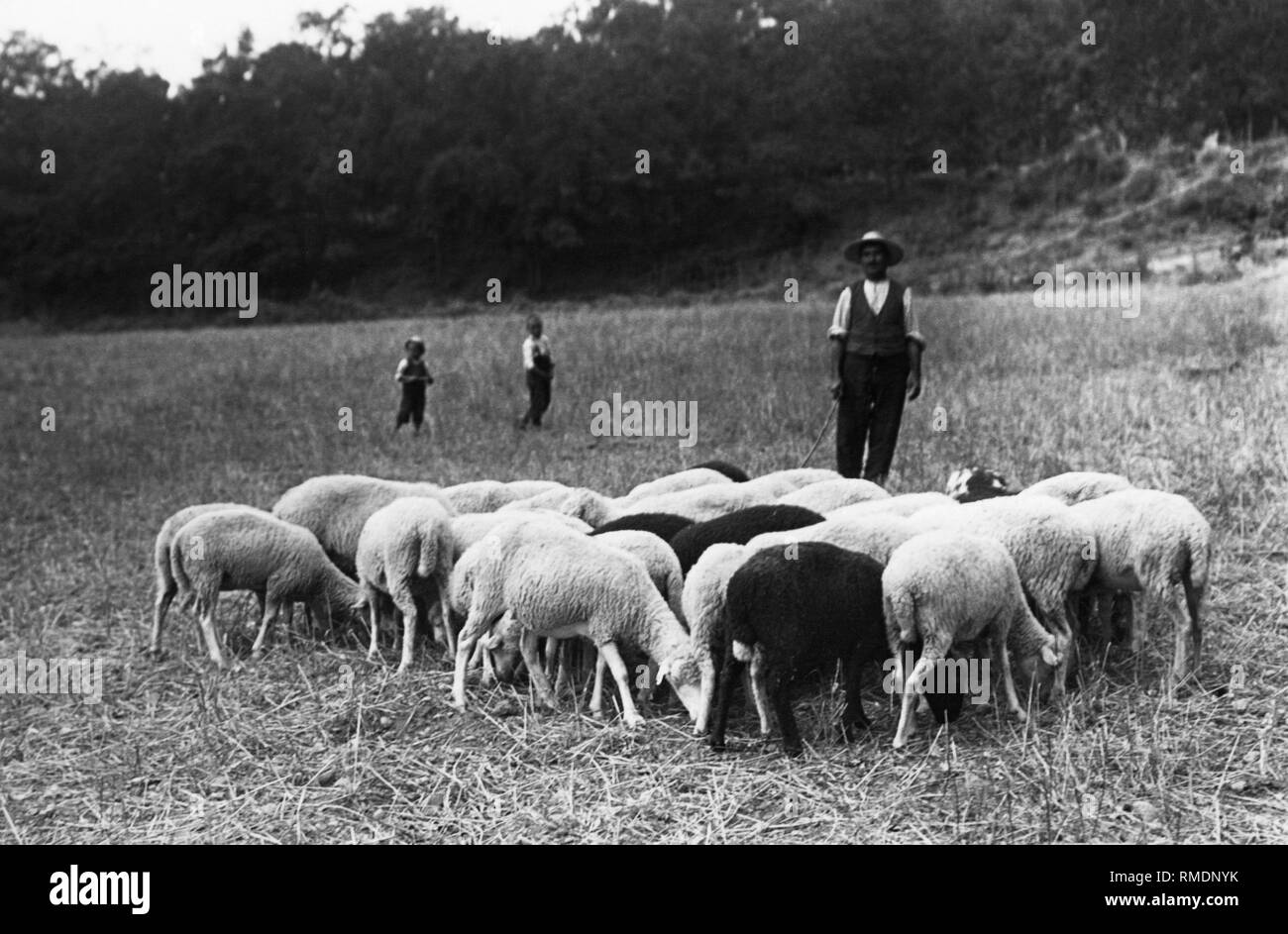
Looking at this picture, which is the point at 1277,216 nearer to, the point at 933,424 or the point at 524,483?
the point at 933,424

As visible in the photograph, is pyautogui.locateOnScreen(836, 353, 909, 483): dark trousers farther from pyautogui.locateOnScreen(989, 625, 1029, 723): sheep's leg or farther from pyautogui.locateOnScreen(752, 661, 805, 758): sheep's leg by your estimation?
pyautogui.locateOnScreen(752, 661, 805, 758): sheep's leg

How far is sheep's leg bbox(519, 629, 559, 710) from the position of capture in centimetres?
500

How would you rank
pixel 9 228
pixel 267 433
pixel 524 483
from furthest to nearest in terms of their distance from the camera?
1. pixel 9 228
2. pixel 267 433
3. pixel 524 483

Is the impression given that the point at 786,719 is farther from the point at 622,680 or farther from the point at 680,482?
the point at 680,482

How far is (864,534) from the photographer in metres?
5.16

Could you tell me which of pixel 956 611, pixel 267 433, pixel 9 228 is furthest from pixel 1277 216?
pixel 9 228

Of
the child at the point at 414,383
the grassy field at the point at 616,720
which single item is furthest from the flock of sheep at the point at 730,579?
the child at the point at 414,383

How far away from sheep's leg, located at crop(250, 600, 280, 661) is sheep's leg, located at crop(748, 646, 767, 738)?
2.79 m

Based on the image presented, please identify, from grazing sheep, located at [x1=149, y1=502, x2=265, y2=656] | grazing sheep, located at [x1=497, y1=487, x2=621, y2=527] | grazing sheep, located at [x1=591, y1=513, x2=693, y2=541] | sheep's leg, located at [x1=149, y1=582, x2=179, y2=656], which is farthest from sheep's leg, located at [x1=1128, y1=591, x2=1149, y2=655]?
sheep's leg, located at [x1=149, y1=582, x2=179, y2=656]

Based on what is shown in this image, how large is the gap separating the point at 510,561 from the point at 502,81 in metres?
47.6

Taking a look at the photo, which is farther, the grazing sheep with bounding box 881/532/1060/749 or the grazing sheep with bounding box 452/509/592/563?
the grazing sheep with bounding box 452/509/592/563

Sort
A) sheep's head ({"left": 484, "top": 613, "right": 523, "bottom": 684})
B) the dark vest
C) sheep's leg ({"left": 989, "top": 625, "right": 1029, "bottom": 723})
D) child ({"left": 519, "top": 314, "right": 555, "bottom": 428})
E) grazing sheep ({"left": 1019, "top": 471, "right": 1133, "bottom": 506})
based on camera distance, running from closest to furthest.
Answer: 1. sheep's leg ({"left": 989, "top": 625, "right": 1029, "bottom": 723})
2. sheep's head ({"left": 484, "top": 613, "right": 523, "bottom": 684})
3. grazing sheep ({"left": 1019, "top": 471, "right": 1133, "bottom": 506})
4. the dark vest
5. child ({"left": 519, "top": 314, "right": 555, "bottom": 428})

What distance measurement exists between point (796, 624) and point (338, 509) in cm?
344

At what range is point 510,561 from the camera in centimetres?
513
